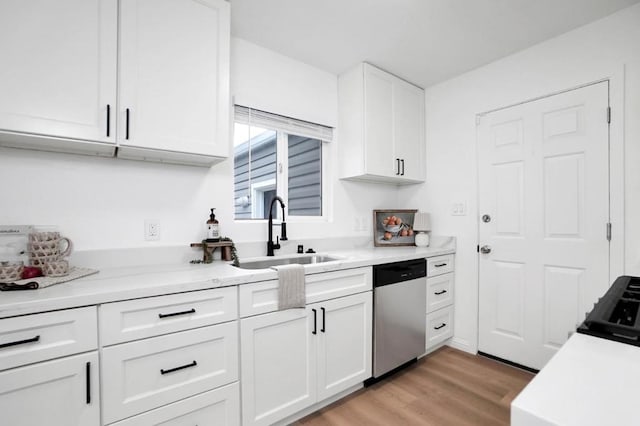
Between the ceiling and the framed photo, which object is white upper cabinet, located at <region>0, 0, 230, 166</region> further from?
the framed photo

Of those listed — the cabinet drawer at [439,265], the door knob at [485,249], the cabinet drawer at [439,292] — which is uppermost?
the door knob at [485,249]

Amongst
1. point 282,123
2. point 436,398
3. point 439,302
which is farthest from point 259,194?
point 436,398

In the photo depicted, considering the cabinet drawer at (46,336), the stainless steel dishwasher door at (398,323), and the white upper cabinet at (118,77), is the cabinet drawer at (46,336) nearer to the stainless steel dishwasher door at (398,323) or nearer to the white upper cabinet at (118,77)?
the white upper cabinet at (118,77)

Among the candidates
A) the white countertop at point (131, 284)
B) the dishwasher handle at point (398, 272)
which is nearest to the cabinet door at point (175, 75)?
the white countertop at point (131, 284)

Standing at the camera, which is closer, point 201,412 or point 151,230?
point 201,412

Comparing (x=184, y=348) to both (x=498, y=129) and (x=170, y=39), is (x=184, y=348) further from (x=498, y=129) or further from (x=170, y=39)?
(x=498, y=129)

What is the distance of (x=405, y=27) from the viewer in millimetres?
2016

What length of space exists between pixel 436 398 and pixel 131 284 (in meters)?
1.94

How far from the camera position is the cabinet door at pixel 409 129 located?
2.69 metres

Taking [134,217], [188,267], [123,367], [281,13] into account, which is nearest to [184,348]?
[123,367]

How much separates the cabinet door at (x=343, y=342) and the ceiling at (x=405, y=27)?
1811 millimetres

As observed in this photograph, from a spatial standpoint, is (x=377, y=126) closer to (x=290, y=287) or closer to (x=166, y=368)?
(x=290, y=287)

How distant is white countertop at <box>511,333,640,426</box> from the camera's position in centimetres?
41

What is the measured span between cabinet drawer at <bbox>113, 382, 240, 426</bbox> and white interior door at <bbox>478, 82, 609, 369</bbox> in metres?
2.14
